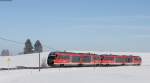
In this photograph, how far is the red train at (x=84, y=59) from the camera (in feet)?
237

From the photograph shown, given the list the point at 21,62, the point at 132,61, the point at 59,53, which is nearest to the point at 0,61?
the point at 21,62

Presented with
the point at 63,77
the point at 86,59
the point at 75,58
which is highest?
the point at 75,58

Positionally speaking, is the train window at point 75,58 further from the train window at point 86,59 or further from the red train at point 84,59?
the train window at point 86,59

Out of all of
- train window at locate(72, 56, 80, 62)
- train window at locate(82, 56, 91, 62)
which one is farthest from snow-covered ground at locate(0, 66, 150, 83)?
train window at locate(82, 56, 91, 62)

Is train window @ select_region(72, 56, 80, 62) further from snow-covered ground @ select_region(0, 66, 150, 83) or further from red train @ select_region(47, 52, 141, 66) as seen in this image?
snow-covered ground @ select_region(0, 66, 150, 83)

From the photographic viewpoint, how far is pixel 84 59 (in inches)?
3113

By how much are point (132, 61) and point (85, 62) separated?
2243 cm

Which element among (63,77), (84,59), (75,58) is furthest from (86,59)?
(63,77)

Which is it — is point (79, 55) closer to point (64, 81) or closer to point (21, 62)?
point (64, 81)

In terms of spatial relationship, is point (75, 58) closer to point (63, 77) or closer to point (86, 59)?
point (86, 59)

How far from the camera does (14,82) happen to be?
44062mm

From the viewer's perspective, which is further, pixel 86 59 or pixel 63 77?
pixel 86 59

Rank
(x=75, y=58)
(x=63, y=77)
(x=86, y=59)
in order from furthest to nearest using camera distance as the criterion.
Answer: (x=86, y=59) < (x=75, y=58) < (x=63, y=77)

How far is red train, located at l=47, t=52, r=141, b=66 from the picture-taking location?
72125 millimetres
